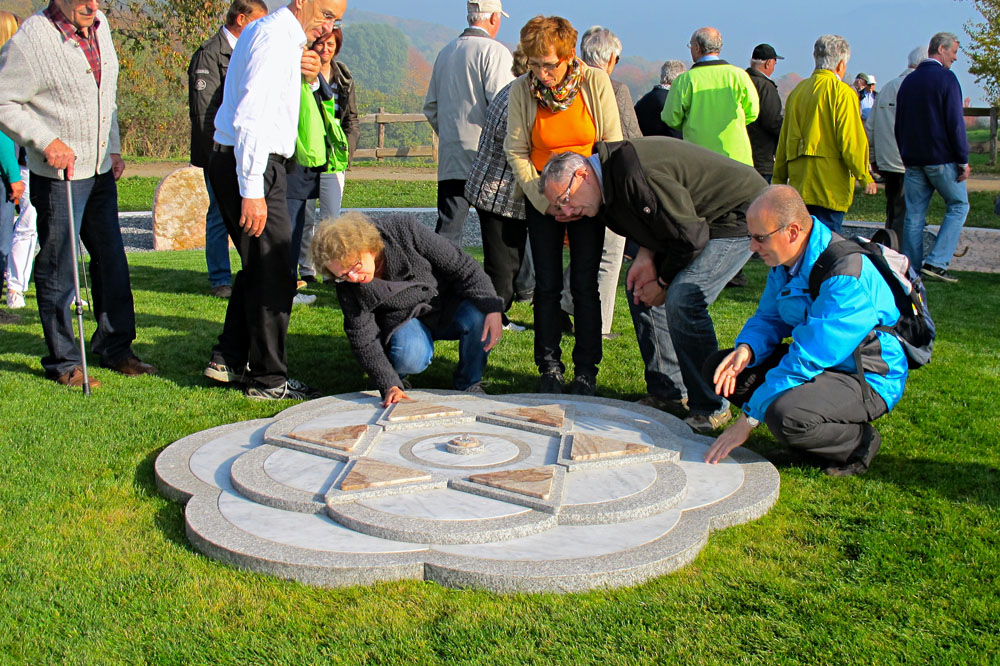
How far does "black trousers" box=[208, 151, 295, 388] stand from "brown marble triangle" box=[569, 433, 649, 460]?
1.82 meters

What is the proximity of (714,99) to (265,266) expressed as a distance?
3905mm

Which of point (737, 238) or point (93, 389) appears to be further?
point (93, 389)

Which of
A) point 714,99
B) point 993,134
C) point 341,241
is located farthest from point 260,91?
point 993,134

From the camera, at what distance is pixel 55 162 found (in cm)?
475

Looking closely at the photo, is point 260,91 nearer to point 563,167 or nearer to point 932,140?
point 563,167

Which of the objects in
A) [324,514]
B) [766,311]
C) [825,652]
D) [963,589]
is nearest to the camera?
[825,652]

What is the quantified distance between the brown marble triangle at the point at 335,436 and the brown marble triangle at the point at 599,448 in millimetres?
909

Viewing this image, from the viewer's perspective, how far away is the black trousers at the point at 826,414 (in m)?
3.63

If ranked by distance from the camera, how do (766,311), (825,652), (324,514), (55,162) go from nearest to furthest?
(825,652) < (324,514) < (766,311) < (55,162)

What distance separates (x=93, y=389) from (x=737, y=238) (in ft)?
11.4

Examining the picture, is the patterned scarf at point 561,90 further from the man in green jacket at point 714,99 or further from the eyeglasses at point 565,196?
the man in green jacket at point 714,99

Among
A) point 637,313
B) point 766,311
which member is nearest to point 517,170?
point 637,313

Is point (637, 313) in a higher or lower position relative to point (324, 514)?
higher

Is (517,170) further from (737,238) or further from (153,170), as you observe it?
(153,170)
